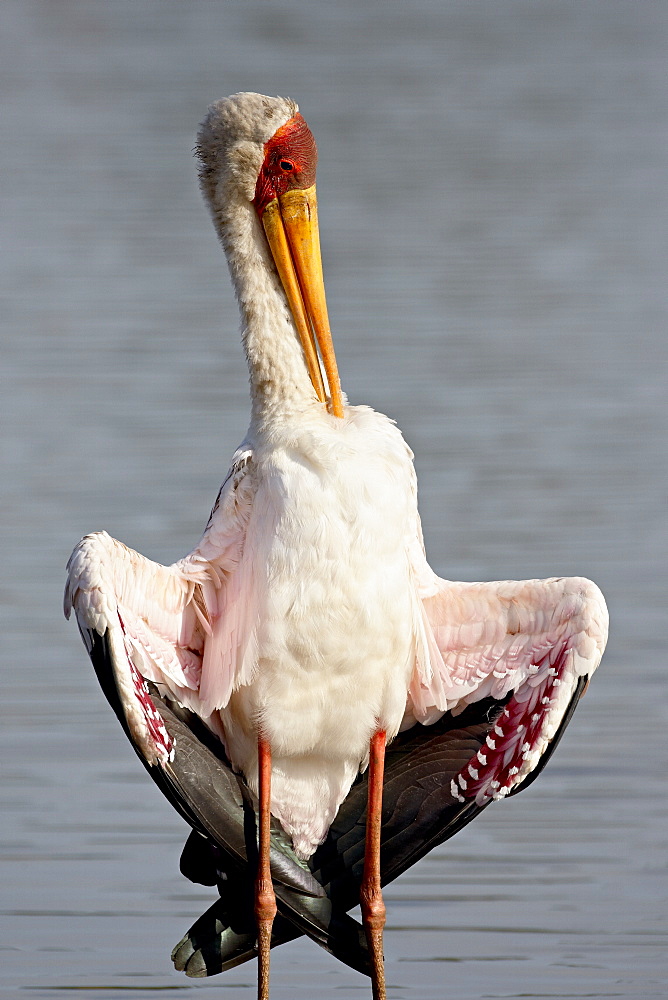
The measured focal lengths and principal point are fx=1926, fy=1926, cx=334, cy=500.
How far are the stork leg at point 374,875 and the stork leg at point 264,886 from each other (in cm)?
33

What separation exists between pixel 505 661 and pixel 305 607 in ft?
2.76

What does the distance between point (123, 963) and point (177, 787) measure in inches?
41.8

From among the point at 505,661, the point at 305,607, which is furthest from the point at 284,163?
the point at 505,661

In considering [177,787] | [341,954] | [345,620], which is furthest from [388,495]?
[341,954]

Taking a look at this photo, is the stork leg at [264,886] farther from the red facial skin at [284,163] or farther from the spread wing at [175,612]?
the red facial skin at [284,163]

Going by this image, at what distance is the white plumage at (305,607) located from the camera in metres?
5.78

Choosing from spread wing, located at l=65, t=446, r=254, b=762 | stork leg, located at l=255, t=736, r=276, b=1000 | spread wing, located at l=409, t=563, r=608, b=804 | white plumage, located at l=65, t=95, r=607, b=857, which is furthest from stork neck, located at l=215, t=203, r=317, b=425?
stork leg, located at l=255, t=736, r=276, b=1000

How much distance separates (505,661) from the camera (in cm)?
629

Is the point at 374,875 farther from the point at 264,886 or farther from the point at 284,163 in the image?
the point at 284,163

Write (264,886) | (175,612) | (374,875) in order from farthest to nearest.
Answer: (374,875) < (264,886) < (175,612)

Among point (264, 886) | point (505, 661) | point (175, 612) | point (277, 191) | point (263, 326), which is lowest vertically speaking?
point (264, 886)

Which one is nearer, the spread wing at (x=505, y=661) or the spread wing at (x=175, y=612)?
the spread wing at (x=175, y=612)

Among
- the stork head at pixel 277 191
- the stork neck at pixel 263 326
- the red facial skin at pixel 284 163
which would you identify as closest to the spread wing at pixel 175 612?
the stork neck at pixel 263 326

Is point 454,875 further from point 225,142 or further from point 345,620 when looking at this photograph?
point 225,142
